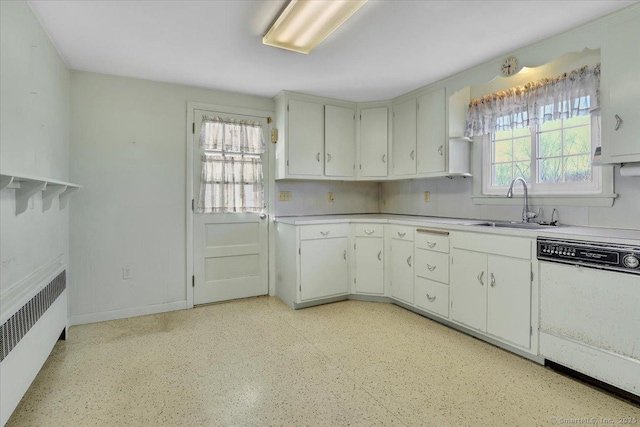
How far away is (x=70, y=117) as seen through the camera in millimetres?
2969

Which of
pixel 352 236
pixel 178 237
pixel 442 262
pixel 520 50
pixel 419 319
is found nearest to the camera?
pixel 520 50

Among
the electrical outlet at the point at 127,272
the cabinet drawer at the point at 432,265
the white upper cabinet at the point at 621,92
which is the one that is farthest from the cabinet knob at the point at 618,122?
the electrical outlet at the point at 127,272

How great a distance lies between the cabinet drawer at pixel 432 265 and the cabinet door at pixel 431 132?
865 mm

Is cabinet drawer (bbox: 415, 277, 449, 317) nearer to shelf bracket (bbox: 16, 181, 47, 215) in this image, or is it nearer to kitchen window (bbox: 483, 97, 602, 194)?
kitchen window (bbox: 483, 97, 602, 194)

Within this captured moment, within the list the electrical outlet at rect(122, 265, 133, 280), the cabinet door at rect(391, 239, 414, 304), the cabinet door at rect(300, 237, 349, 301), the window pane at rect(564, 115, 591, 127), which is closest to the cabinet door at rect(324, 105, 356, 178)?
the cabinet door at rect(300, 237, 349, 301)

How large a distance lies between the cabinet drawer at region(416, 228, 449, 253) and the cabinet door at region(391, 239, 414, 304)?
0.14 m

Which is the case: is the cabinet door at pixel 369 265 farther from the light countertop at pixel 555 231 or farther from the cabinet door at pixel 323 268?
the light countertop at pixel 555 231

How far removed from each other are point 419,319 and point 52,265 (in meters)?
2.94

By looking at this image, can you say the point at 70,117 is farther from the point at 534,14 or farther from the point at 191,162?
the point at 534,14

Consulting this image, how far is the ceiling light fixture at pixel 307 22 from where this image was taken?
6.35 ft

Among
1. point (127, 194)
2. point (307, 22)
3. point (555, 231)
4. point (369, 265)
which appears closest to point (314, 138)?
point (369, 265)

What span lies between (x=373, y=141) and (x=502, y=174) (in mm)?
1445

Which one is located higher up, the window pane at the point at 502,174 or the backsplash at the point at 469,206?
the window pane at the point at 502,174

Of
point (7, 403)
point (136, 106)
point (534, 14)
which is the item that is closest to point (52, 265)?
point (7, 403)
